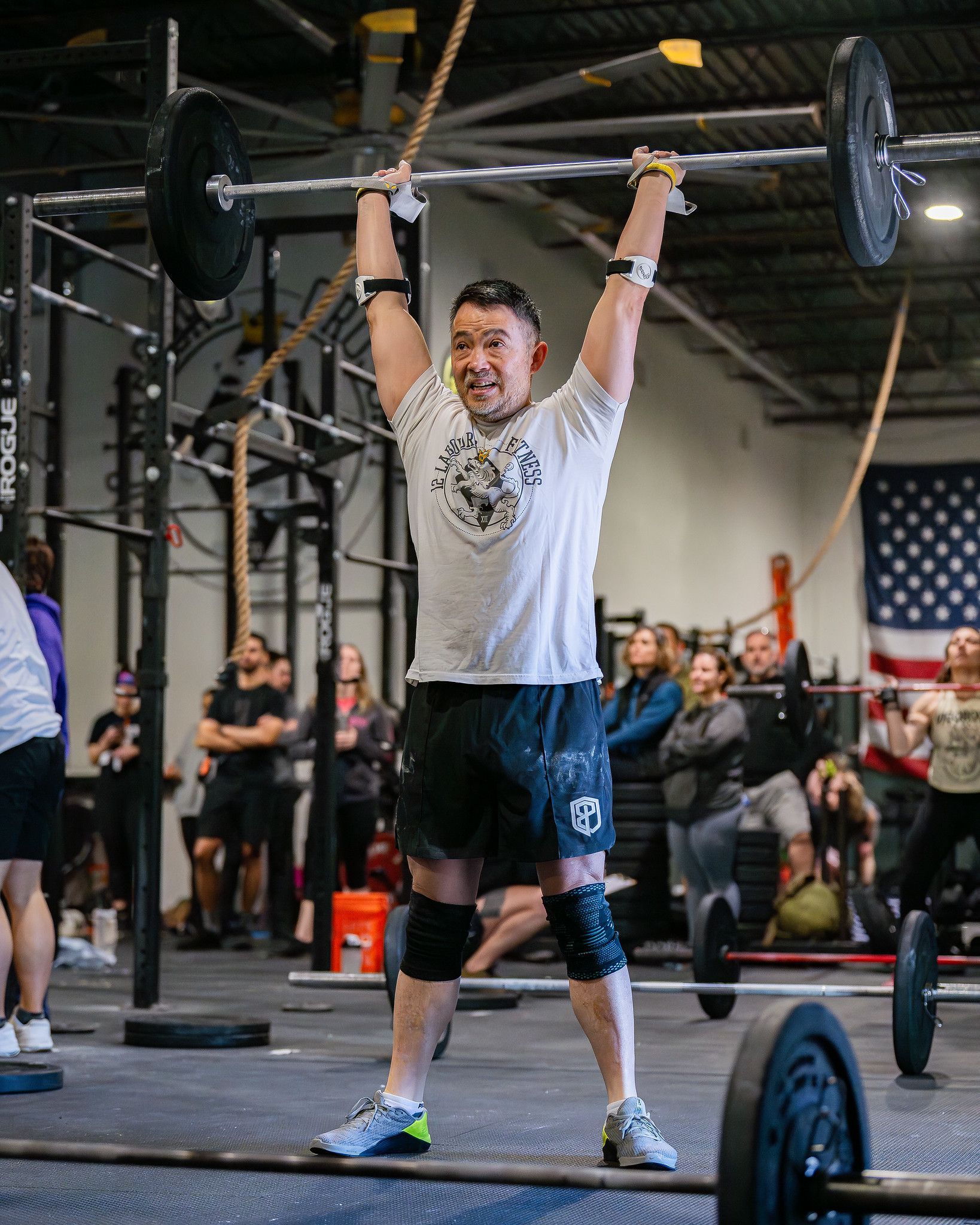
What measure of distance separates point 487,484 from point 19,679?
160 centimetres

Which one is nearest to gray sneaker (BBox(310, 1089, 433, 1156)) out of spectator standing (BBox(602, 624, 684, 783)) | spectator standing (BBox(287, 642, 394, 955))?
spectator standing (BBox(602, 624, 684, 783))

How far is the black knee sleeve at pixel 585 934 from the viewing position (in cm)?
219

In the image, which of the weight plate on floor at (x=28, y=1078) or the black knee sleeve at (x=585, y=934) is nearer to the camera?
the black knee sleeve at (x=585, y=934)

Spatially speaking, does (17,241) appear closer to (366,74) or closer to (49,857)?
(49,857)

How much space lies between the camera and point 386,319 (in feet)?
7.86

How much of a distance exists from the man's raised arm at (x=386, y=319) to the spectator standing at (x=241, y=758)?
435 centimetres

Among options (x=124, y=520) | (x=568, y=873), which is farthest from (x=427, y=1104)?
(x=124, y=520)

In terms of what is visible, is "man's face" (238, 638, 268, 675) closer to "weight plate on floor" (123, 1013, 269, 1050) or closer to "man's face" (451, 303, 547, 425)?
"weight plate on floor" (123, 1013, 269, 1050)

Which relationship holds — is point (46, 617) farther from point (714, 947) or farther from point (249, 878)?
point (249, 878)

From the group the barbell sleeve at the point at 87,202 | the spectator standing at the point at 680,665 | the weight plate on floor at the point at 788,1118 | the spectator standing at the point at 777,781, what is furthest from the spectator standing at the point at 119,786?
the weight plate on floor at the point at 788,1118

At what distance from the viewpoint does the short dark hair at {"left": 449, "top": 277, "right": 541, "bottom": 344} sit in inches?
90.6

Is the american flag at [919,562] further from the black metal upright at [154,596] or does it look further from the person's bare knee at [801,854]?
the black metal upright at [154,596]

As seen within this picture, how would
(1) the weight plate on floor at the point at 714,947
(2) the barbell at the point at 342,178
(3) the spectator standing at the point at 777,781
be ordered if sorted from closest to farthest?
A: (2) the barbell at the point at 342,178 → (1) the weight plate on floor at the point at 714,947 → (3) the spectator standing at the point at 777,781

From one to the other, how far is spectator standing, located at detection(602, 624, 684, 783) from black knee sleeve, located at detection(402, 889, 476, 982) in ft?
12.0
